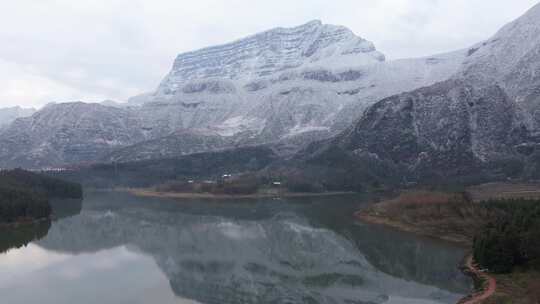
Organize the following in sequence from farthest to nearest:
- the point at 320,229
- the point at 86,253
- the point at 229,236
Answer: the point at 320,229 < the point at 229,236 < the point at 86,253

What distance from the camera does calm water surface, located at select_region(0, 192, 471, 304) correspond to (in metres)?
65.1

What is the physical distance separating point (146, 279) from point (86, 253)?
27413 mm

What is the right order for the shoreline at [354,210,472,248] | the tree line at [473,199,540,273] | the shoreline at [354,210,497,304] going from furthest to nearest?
the shoreline at [354,210,472,248] < the tree line at [473,199,540,273] < the shoreline at [354,210,497,304]

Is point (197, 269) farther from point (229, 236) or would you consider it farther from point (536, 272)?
point (536, 272)

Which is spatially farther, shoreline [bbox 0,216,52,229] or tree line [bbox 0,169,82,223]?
tree line [bbox 0,169,82,223]

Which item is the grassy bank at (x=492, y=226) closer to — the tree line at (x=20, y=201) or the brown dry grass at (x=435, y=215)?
the brown dry grass at (x=435, y=215)

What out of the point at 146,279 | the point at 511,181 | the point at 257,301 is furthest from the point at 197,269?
the point at 511,181

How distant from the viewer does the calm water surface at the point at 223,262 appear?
65125mm

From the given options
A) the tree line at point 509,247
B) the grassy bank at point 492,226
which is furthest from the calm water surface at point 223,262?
the grassy bank at point 492,226

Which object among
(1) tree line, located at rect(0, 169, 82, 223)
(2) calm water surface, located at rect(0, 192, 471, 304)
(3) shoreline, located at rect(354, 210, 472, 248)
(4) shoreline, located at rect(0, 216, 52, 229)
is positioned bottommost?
(2) calm water surface, located at rect(0, 192, 471, 304)

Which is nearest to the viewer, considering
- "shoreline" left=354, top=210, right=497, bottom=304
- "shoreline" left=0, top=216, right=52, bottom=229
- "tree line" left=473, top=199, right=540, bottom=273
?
"shoreline" left=354, top=210, right=497, bottom=304

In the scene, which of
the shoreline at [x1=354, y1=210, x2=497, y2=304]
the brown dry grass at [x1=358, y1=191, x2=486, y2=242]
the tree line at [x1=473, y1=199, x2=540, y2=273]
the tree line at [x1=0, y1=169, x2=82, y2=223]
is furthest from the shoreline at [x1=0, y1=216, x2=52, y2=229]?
the tree line at [x1=473, y1=199, x2=540, y2=273]

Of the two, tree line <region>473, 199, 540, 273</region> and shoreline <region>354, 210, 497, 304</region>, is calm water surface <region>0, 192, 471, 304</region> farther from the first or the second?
tree line <region>473, 199, 540, 273</region>

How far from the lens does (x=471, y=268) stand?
7331 cm
